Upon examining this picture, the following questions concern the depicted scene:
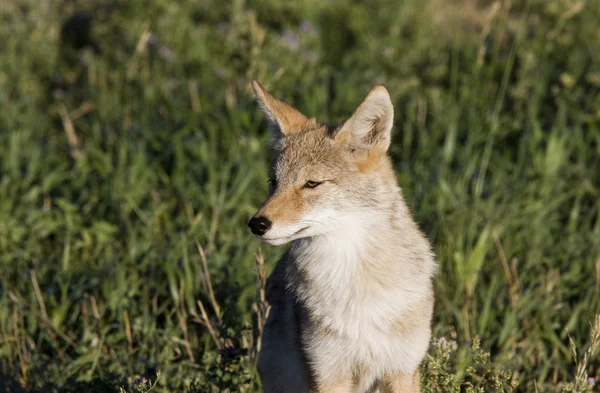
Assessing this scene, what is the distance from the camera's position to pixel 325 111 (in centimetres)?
686

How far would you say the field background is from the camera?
4.75 meters

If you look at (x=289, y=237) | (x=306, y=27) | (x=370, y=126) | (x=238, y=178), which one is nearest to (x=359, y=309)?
(x=289, y=237)

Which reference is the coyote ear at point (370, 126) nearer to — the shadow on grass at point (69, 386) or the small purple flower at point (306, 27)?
the shadow on grass at point (69, 386)

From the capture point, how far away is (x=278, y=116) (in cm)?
418

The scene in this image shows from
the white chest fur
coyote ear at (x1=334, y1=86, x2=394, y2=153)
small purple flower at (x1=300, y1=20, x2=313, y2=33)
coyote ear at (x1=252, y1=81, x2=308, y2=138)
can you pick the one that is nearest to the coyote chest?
the white chest fur

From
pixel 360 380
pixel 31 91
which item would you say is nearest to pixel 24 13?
pixel 31 91

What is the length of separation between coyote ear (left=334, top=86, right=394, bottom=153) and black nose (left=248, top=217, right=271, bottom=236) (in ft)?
2.19

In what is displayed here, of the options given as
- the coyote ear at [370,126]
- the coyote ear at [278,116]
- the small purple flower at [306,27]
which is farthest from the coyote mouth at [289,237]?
the small purple flower at [306,27]

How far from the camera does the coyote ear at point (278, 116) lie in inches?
163

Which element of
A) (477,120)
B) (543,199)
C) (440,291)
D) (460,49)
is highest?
(460,49)

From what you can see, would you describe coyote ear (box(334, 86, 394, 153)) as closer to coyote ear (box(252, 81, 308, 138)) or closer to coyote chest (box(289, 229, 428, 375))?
coyote ear (box(252, 81, 308, 138))

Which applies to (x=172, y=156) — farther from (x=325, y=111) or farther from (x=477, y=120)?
(x=477, y=120)

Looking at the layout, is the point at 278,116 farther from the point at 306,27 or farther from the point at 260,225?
the point at 306,27

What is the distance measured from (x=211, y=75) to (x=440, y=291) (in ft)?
11.1
